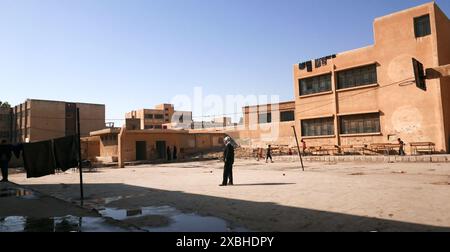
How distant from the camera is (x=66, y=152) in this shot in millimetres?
10852

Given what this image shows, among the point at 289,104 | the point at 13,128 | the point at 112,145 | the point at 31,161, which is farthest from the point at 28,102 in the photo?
the point at 31,161

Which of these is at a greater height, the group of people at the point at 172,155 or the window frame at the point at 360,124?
the window frame at the point at 360,124

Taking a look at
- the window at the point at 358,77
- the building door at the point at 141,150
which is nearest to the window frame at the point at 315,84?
the window at the point at 358,77

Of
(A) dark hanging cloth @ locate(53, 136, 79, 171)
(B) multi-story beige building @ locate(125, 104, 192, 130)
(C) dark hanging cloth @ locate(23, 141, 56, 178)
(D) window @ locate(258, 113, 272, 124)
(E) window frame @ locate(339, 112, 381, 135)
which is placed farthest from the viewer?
(B) multi-story beige building @ locate(125, 104, 192, 130)

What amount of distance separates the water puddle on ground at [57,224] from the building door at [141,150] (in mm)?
27886

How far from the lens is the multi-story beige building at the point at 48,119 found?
174ft

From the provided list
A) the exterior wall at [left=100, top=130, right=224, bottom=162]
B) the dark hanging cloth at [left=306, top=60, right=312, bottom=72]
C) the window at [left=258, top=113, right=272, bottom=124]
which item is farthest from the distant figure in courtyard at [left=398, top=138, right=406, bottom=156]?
the exterior wall at [left=100, top=130, right=224, bottom=162]

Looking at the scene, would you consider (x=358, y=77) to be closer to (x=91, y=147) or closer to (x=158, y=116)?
(x=91, y=147)

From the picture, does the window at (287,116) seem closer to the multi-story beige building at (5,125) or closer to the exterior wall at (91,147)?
the exterior wall at (91,147)

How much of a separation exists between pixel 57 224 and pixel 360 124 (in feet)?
87.9

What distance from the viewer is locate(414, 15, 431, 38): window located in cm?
2505

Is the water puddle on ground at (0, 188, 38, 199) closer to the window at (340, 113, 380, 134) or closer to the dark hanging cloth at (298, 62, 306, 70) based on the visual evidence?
the window at (340, 113, 380, 134)

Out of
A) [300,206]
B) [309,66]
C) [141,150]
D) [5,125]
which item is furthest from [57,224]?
[5,125]

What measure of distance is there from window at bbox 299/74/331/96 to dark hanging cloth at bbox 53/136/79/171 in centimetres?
2527
